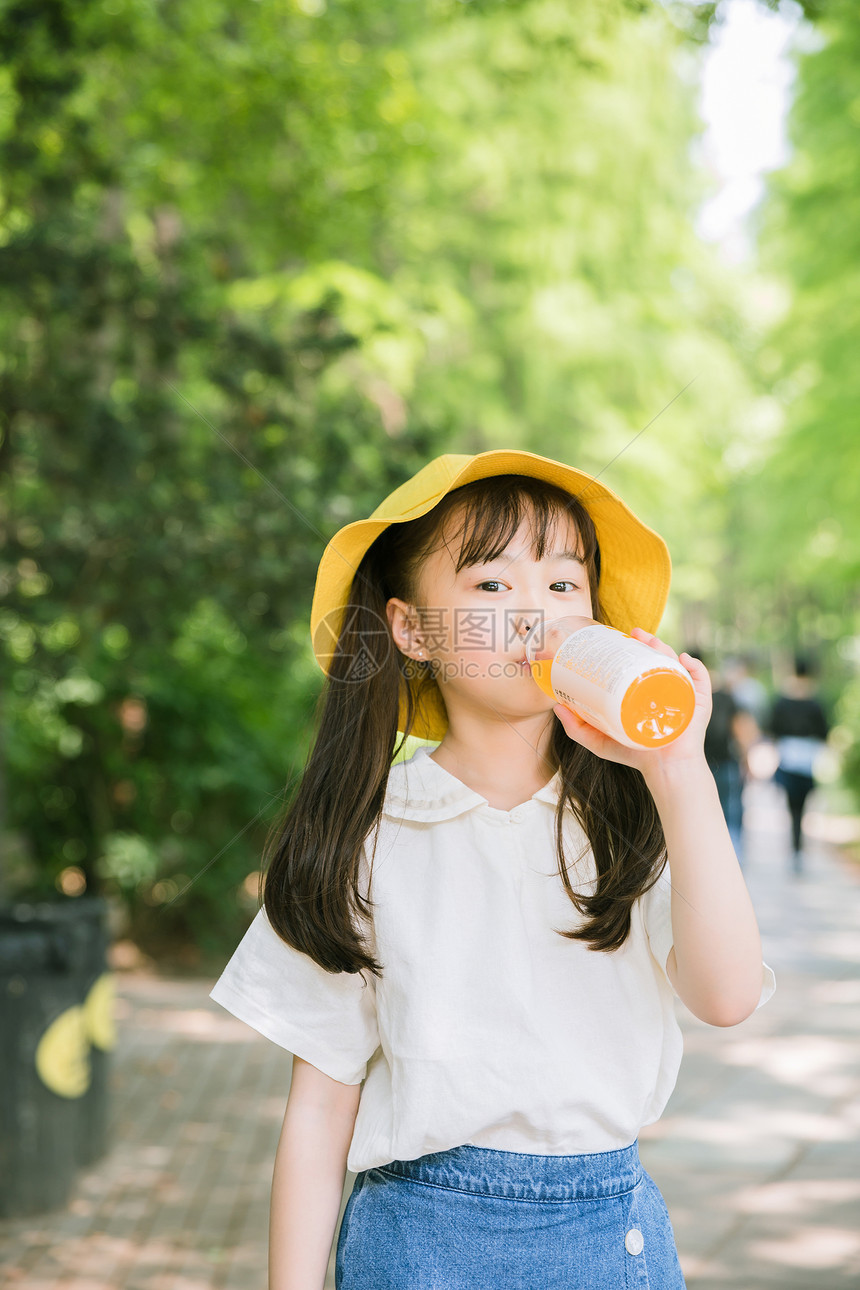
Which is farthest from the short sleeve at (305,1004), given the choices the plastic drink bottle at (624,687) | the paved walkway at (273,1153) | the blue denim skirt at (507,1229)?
the paved walkway at (273,1153)

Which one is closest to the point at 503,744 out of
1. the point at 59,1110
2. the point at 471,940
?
the point at 471,940

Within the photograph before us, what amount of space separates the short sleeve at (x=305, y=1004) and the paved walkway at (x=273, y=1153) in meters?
2.34

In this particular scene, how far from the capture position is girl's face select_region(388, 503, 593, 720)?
1484 millimetres

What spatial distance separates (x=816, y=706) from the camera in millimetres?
9781

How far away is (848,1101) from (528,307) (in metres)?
8.62

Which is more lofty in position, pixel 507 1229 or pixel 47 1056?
pixel 47 1056

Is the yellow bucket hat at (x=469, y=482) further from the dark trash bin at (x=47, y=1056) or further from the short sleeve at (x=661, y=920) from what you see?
the dark trash bin at (x=47, y=1056)

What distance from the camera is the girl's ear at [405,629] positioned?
1643 mm

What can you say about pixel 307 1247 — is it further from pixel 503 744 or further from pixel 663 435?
pixel 663 435

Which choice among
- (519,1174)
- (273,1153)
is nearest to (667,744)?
(519,1174)

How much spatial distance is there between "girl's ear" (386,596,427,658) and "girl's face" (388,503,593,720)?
4 centimetres

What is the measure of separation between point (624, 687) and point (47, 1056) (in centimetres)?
327

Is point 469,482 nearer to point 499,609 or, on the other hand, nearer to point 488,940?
point 499,609

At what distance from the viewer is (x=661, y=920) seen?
146cm
